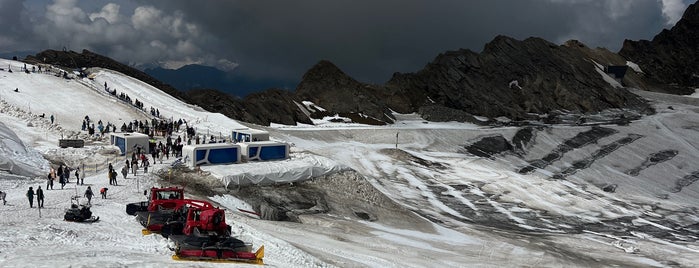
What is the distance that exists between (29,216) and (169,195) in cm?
582

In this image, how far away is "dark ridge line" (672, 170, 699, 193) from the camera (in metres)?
71.3

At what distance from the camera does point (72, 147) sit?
43750 millimetres

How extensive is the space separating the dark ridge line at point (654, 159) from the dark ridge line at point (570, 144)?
760 cm

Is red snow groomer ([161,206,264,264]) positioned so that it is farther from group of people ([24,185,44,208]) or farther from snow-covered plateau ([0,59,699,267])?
group of people ([24,185,44,208])

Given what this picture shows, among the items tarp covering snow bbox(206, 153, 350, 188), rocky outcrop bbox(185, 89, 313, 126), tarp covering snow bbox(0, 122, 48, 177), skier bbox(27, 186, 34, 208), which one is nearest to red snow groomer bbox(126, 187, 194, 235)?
skier bbox(27, 186, 34, 208)

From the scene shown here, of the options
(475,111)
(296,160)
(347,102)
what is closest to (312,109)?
(347,102)

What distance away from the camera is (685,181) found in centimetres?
7469

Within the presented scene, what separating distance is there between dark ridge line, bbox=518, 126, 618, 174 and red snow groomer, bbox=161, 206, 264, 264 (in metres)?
53.1

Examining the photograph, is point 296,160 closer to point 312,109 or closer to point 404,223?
point 404,223

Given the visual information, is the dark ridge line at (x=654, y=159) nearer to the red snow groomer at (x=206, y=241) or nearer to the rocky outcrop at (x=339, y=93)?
the rocky outcrop at (x=339, y=93)

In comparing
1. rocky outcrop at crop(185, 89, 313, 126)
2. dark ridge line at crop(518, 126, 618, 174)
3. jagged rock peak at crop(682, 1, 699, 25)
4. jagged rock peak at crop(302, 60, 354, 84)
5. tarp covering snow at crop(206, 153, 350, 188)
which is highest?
jagged rock peak at crop(682, 1, 699, 25)

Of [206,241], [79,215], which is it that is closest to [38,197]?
[79,215]

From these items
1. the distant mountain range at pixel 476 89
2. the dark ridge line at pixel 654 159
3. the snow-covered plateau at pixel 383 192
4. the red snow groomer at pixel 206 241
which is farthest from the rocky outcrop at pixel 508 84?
the red snow groomer at pixel 206 241

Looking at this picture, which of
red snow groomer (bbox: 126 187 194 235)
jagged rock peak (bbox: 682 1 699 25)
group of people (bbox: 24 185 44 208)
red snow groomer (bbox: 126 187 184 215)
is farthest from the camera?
jagged rock peak (bbox: 682 1 699 25)
